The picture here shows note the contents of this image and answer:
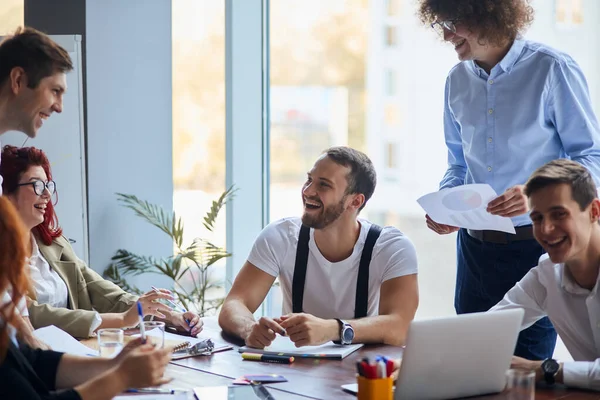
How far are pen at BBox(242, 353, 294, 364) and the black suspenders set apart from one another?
0.69 metres

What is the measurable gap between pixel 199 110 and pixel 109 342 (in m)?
3.62

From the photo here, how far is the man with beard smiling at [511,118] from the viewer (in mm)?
2744

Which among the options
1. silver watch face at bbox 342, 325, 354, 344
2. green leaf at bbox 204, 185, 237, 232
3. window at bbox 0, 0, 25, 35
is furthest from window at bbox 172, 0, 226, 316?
silver watch face at bbox 342, 325, 354, 344

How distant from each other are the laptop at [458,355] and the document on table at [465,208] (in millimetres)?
617

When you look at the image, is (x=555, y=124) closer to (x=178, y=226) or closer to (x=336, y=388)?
(x=336, y=388)

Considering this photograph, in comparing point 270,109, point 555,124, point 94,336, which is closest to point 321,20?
point 270,109

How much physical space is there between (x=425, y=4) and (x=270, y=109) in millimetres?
2703

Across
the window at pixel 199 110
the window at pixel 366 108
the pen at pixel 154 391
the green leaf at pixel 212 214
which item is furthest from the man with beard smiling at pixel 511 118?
the window at pixel 199 110

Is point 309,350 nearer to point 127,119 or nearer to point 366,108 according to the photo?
point 127,119

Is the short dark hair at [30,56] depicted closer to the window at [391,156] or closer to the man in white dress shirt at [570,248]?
the man in white dress shirt at [570,248]

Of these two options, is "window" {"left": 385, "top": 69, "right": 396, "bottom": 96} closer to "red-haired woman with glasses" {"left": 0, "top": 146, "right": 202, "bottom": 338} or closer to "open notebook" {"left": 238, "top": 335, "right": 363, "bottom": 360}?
"red-haired woman with glasses" {"left": 0, "top": 146, "right": 202, "bottom": 338}

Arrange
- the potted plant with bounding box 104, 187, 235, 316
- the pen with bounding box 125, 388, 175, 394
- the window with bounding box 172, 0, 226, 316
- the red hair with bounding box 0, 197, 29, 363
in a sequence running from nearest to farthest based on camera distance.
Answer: the red hair with bounding box 0, 197, 29, 363
the pen with bounding box 125, 388, 175, 394
the potted plant with bounding box 104, 187, 235, 316
the window with bounding box 172, 0, 226, 316

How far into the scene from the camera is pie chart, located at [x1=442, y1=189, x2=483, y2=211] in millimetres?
2555

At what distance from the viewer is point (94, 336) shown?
8.78 ft
